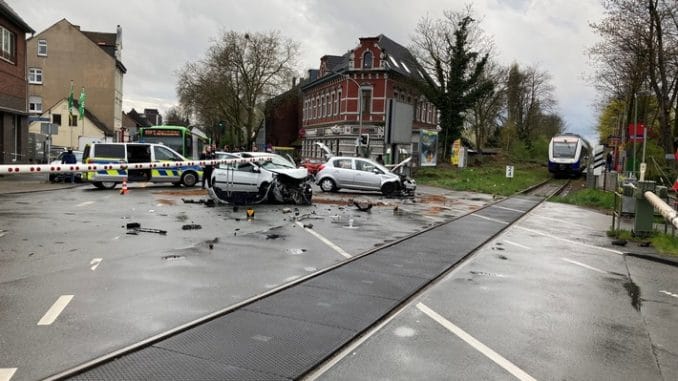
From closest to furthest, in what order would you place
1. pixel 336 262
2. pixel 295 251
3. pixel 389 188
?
pixel 336 262 → pixel 295 251 → pixel 389 188

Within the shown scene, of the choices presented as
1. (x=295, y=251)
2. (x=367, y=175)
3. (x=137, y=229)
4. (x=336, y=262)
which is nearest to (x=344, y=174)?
(x=367, y=175)

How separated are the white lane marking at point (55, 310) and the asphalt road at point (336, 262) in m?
0.02

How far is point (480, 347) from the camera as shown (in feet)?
16.4

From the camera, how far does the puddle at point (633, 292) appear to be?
6.96 m

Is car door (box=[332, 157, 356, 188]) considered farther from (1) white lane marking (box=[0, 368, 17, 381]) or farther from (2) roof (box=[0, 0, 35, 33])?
(1) white lane marking (box=[0, 368, 17, 381])

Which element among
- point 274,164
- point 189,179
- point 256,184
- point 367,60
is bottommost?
point 189,179

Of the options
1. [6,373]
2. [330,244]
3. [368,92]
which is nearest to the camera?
[6,373]

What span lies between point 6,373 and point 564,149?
44580 millimetres

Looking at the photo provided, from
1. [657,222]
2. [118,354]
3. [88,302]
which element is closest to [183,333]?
[118,354]

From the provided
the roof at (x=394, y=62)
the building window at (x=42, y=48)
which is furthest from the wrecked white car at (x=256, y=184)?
the building window at (x=42, y=48)

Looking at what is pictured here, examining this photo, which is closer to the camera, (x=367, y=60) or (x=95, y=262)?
(x=95, y=262)

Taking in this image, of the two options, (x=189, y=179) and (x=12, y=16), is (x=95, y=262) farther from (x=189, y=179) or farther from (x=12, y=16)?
(x=12, y=16)

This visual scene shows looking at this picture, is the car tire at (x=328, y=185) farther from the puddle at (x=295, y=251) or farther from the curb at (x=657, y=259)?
the puddle at (x=295, y=251)

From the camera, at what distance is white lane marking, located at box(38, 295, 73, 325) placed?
5233 mm
